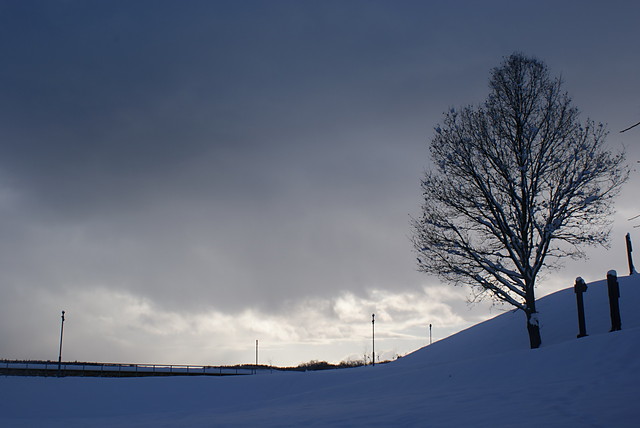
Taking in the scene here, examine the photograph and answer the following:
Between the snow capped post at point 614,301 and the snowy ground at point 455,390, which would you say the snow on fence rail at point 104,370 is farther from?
the snow capped post at point 614,301

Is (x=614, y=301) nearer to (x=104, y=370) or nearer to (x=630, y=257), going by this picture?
(x=630, y=257)

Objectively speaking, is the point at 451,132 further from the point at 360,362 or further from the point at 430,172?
the point at 360,362

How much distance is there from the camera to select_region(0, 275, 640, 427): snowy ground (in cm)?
1223

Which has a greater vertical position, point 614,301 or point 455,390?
point 614,301

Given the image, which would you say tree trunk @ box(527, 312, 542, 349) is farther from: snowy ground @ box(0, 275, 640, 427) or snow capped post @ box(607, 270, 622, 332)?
snow capped post @ box(607, 270, 622, 332)

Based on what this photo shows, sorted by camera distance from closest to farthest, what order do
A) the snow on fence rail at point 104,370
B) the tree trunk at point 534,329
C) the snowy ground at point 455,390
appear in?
the snowy ground at point 455,390 < the tree trunk at point 534,329 < the snow on fence rail at point 104,370

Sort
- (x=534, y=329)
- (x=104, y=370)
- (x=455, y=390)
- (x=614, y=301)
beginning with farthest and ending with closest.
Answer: (x=104, y=370) → (x=534, y=329) → (x=614, y=301) → (x=455, y=390)

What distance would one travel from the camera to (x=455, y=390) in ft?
55.4

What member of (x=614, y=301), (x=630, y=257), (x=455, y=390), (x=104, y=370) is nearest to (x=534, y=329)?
(x=614, y=301)

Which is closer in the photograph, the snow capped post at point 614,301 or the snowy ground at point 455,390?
the snowy ground at point 455,390

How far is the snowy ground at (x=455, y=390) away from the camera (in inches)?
482

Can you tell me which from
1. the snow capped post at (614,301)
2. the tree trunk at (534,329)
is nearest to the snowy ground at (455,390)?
the tree trunk at (534,329)

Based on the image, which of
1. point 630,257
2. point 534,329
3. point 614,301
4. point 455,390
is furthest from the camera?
point 630,257

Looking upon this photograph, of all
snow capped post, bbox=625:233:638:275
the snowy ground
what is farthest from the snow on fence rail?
snow capped post, bbox=625:233:638:275
